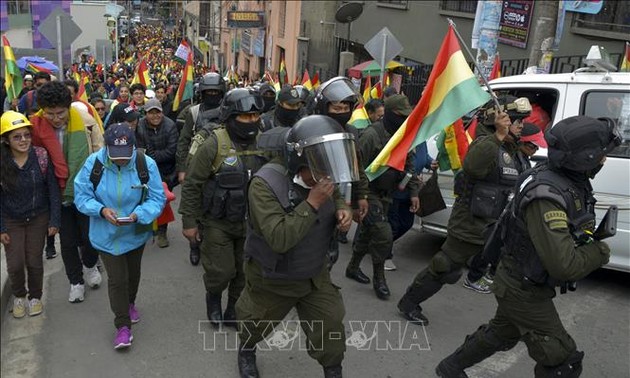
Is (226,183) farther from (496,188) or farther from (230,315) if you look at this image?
(496,188)

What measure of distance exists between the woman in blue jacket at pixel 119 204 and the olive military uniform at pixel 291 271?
Answer: 39.2 inches

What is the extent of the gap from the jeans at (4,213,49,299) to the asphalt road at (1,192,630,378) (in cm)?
36

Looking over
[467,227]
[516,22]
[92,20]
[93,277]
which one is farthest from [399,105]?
[92,20]

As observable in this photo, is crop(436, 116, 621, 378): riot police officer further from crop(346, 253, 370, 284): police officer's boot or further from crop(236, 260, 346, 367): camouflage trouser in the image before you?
crop(346, 253, 370, 284): police officer's boot

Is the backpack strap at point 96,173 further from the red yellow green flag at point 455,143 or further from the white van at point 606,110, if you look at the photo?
the white van at point 606,110

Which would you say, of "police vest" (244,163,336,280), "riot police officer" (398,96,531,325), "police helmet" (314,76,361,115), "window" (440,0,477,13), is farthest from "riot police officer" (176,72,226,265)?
"window" (440,0,477,13)

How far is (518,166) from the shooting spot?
4148 mm

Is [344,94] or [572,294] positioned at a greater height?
[344,94]

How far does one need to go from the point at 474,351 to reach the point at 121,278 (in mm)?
2356

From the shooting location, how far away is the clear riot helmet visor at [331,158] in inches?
103

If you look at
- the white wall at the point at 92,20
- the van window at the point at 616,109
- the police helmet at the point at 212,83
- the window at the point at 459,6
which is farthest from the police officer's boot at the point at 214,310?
the white wall at the point at 92,20

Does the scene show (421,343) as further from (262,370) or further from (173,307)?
(173,307)

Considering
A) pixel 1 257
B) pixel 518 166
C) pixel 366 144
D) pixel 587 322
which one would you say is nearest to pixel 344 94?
pixel 366 144

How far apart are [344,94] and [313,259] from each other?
61.3 inches
